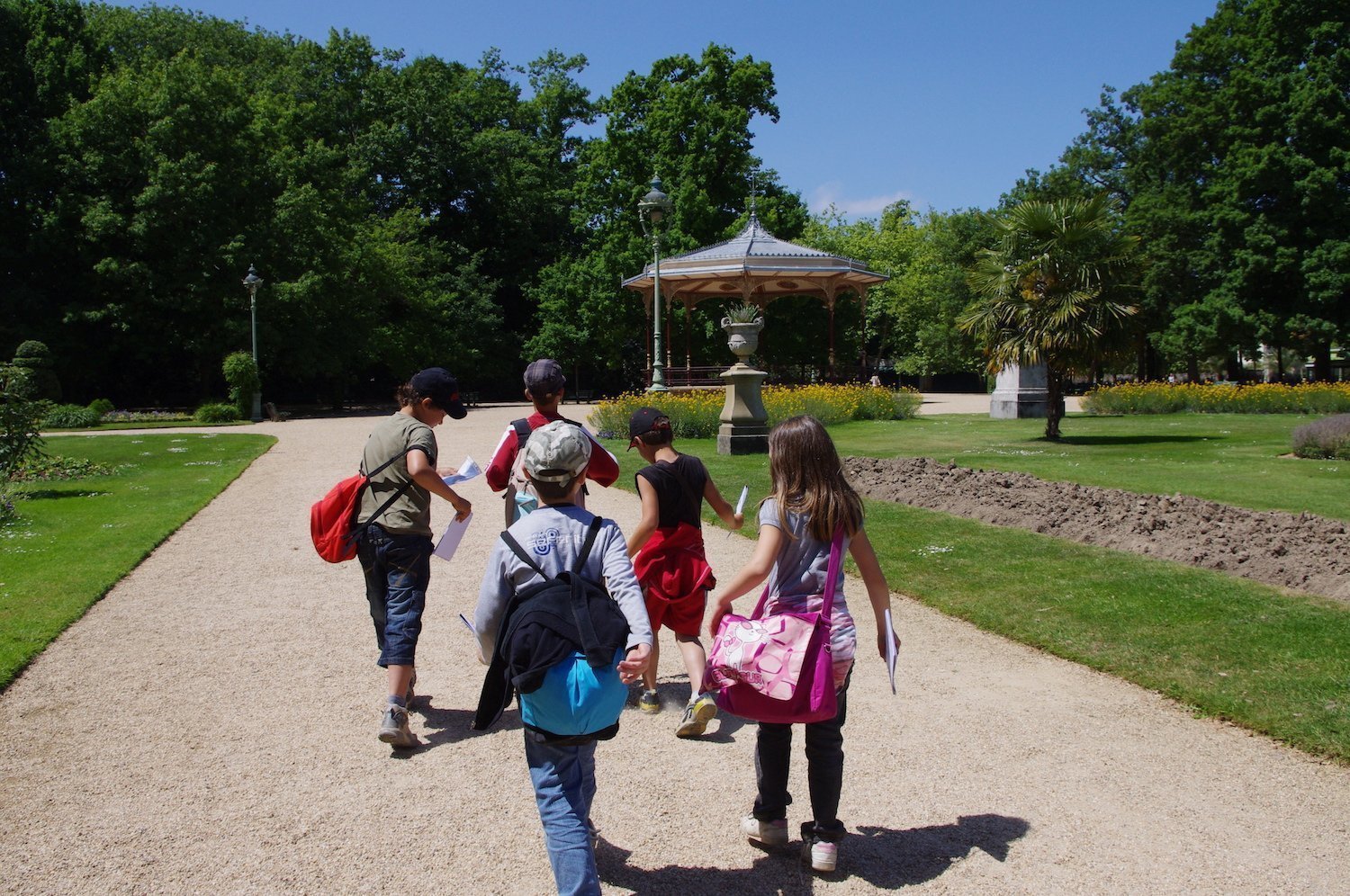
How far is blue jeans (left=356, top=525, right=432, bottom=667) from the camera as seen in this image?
450 cm

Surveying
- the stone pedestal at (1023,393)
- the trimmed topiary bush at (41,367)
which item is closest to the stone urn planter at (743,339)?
the stone pedestal at (1023,393)

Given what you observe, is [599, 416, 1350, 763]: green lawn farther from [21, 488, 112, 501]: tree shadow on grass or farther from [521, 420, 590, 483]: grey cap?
[21, 488, 112, 501]: tree shadow on grass

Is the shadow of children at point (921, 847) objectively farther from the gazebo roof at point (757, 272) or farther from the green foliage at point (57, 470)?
the gazebo roof at point (757, 272)

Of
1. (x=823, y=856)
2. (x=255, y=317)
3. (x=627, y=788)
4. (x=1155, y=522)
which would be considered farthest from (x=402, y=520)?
(x=255, y=317)

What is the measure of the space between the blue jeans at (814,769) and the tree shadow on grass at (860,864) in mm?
151

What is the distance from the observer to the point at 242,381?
103 feet

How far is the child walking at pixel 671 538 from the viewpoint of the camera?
4.61 metres

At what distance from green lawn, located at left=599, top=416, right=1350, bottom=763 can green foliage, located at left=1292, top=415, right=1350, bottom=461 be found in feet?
2.31

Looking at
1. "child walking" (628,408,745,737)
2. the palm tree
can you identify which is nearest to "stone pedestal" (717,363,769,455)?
the palm tree

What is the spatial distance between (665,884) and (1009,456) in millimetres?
13760

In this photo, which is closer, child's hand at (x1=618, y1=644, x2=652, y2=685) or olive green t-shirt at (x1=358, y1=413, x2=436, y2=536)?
child's hand at (x1=618, y1=644, x2=652, y2=685)

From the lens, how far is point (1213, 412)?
26828mm

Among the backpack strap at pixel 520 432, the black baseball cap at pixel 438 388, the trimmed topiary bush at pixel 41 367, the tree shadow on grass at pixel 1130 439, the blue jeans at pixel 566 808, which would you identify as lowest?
the blue jeans at pixel 566 808

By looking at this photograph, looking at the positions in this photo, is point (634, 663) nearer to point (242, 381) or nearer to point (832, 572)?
point (832, 572)
